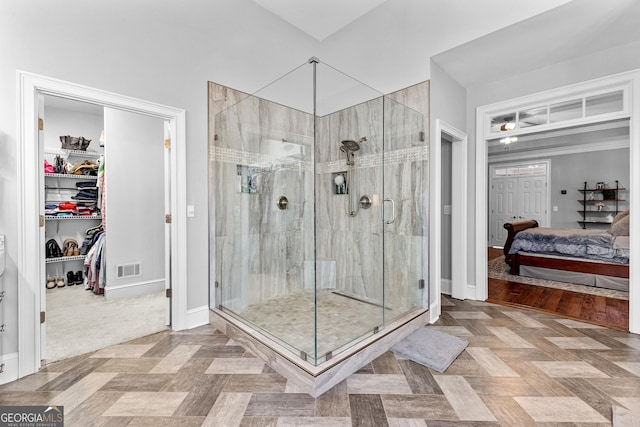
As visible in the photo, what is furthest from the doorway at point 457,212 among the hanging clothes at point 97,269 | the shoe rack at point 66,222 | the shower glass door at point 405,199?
the shoe rack at point 66,222

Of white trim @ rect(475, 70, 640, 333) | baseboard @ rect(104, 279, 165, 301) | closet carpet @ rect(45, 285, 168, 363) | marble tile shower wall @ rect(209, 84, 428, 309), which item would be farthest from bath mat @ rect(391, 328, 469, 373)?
baseboard @ rect(104, 279, 165, 301)

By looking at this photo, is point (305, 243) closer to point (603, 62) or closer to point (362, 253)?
point (362, 253)

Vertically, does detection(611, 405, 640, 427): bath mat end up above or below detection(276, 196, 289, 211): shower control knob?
below

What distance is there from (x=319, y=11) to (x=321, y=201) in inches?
91.0

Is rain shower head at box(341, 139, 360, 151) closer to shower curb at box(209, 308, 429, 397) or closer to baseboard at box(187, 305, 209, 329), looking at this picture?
shower curb at box(209, 308, 429, 397)

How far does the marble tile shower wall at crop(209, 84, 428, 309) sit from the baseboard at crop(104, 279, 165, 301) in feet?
5.06

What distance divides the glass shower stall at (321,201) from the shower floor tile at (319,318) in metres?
0.02

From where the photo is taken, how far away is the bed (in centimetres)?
380

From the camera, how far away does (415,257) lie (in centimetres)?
292

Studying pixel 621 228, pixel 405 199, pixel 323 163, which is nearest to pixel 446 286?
pixel 405 199

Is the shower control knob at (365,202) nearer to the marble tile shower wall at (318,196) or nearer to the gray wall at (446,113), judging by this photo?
the marble tile shower wall at (318,196)

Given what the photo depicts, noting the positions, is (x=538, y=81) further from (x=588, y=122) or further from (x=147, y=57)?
(x=147, y=57)

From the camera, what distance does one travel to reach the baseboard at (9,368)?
182cm

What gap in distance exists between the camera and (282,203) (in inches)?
104
